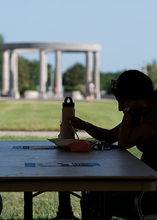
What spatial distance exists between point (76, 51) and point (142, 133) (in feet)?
167

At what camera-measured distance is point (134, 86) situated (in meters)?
2.95

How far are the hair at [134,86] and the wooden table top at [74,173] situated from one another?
48 cm

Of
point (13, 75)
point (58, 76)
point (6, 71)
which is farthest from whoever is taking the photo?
point (6, 71)

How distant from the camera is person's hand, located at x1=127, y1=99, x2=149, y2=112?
2.99 m

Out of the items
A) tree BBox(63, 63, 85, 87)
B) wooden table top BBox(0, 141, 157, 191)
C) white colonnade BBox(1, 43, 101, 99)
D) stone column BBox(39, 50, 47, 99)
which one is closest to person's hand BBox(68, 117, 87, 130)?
wooden table top BBox(0, 141, 157, 191)

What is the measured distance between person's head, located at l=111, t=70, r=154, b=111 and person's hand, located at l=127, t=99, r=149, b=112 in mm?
24

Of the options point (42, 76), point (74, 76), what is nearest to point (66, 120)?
point (42, 76)

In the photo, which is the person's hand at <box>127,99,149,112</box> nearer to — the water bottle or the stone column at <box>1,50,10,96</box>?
the water bottle

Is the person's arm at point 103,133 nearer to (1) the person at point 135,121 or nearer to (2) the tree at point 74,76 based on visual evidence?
(1) the person at point 135,121

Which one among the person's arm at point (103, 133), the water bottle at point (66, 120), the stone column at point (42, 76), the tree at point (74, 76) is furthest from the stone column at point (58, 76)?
the water bottle at point (66, 120)

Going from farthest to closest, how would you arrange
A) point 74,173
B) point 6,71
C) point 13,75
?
point 6,71, point 13,75, point 74,173

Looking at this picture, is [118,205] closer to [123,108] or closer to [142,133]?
[142,133]

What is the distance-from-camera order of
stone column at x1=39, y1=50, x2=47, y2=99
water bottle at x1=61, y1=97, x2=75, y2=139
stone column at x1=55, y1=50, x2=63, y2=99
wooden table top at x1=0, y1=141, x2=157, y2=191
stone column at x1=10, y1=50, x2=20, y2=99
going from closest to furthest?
1. wooden table top at x1=0, y1=141, x2=157, y2=191
2. water bottle at x1=61, y1=97, x2=75, y2=139
3. stone column at x1=39, y1=50, x2=47, y2=99
4. stone column at x1=55, y1=50, x2=63, y2=99
5. stone column at x1=10, y1=50, x2=20, y2=99

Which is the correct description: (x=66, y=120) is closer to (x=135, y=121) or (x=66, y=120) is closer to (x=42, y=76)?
(x=135, y=121)
